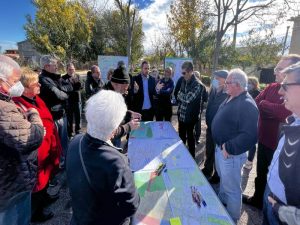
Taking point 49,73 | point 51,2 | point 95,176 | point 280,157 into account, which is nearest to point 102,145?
point 95,176

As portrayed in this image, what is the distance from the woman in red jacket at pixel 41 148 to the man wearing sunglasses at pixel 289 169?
216cm

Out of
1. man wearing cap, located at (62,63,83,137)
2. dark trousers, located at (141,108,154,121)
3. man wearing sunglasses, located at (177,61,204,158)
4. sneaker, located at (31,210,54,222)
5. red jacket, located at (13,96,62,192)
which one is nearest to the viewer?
red jacket, located at (13,96,62,192)

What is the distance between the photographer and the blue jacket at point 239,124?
6.93 ft

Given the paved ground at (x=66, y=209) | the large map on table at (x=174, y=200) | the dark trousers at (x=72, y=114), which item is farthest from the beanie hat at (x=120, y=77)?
the dark trousers at (x=72, y=114)

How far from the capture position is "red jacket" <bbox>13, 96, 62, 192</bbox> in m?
2.25

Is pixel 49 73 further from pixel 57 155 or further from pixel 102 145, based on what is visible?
pixel 102 145

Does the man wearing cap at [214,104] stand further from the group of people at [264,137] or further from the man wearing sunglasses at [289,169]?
the man wearing sunglasses at [289,169]

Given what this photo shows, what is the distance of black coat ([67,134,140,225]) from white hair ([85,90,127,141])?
2.1 inches

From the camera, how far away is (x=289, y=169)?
1314mm

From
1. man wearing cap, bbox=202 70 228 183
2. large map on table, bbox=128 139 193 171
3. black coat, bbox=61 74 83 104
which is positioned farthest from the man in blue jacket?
black coat, bbox=61 74 83 104

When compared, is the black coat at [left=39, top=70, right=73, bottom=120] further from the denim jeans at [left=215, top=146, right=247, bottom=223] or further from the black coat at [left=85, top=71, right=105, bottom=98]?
the denim jeans at [left=215, top=146, right=247, bottom=223]

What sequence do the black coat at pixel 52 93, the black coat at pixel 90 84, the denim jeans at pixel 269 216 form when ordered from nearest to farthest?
the denim jeans at pixel 269 216 < the black coat at pixel 52 93 < the black coat at pixel 90 84

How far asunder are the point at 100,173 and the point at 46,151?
1444mm

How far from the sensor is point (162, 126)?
3.78m
